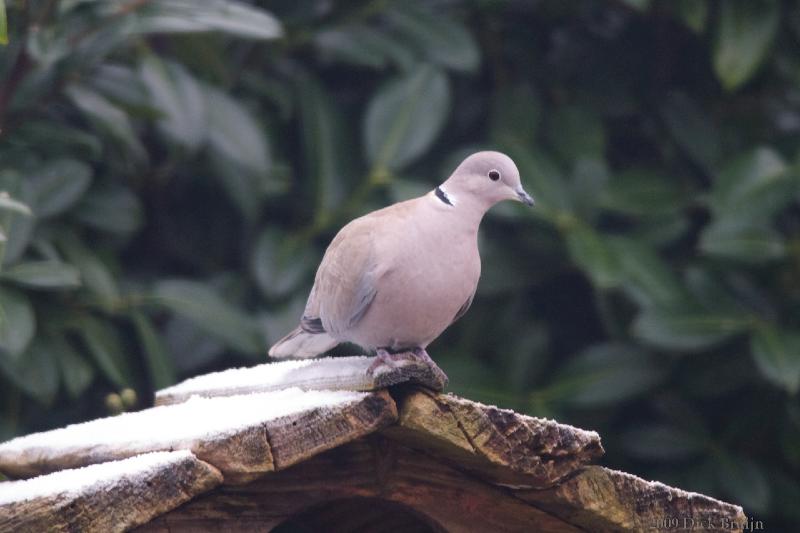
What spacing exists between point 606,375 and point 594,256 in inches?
15.8

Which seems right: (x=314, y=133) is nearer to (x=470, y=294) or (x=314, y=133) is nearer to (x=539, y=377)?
(x=539, y=377)

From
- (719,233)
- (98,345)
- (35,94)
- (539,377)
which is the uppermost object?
(719,233)

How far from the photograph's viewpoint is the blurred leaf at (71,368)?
3.73 m

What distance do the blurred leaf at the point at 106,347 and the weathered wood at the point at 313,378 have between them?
1.07m

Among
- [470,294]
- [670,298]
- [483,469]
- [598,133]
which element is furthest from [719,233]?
[483,469]

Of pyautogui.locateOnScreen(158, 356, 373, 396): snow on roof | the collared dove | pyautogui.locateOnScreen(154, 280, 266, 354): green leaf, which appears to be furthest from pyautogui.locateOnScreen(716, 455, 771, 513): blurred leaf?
pyautogui.locateOnScreen(158, 356, 373, 396): snow on roof

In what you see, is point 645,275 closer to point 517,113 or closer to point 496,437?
point 517,113

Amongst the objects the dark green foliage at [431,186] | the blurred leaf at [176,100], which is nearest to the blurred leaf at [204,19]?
the dark green foliage at [431,186]

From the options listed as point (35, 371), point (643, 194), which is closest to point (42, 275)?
point (35, 371)

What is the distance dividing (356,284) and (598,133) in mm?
Answer: 2219

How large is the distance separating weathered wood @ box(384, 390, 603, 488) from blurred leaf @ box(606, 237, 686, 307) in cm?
187

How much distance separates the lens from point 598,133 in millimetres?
4457

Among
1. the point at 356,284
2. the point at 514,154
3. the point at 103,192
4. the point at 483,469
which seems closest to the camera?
the point at 483,469

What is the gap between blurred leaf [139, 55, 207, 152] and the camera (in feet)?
12.8
